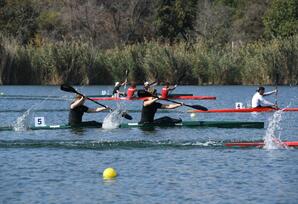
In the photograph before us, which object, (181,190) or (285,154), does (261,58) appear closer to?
(285,154)

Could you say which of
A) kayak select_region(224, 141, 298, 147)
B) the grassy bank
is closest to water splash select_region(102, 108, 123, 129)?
kayak select_region(224, 141, 298, 147)

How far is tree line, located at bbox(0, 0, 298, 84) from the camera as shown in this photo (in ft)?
201

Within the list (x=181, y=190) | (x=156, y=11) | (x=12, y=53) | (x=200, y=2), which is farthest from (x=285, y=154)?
(x=200, y=2)

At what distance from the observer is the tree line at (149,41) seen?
61.2 m

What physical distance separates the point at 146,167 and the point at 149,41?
56.9m

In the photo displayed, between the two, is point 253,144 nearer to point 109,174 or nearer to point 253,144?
point 253,144

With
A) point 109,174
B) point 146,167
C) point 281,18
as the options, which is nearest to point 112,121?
point 146,167

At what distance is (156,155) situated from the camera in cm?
2352

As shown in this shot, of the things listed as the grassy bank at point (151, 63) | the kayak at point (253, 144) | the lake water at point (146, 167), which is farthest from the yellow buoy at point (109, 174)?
the grassy bank at point (151, 63)

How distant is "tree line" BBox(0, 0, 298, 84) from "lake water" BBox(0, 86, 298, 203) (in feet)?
83.8

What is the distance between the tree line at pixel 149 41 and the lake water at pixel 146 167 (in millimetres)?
25554

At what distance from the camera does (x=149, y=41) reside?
78000 mm

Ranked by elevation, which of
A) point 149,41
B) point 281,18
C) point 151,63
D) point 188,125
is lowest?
point 188,125

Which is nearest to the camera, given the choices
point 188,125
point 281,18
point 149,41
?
point 188,125
